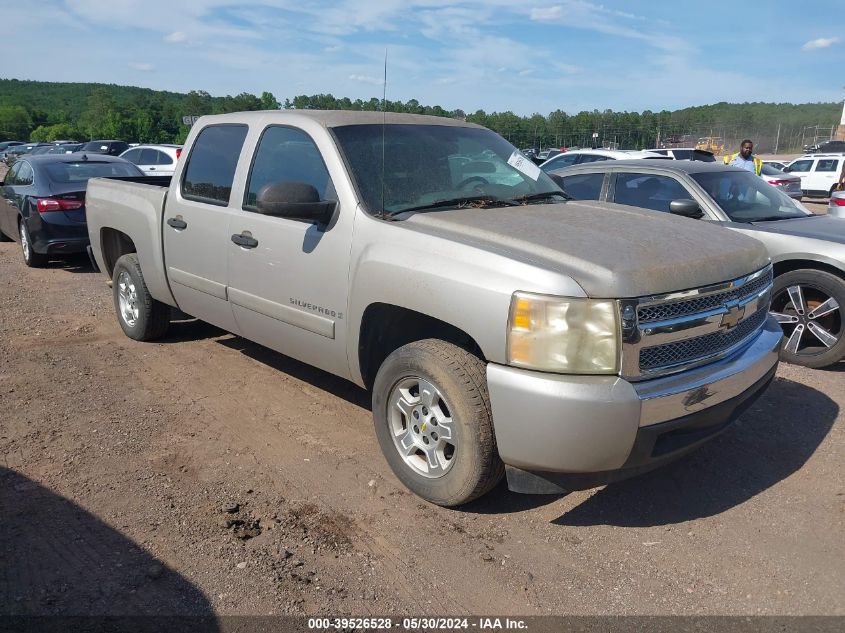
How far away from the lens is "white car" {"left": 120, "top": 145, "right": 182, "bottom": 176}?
17.5m

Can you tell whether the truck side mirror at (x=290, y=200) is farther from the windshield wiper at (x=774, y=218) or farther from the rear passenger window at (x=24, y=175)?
the rear passenger window at (x=24, y=175)

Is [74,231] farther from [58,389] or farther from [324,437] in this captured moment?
[324,437]

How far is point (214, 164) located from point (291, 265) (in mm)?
1372

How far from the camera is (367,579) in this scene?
2.93 meters

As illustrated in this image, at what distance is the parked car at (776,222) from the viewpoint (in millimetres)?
5566

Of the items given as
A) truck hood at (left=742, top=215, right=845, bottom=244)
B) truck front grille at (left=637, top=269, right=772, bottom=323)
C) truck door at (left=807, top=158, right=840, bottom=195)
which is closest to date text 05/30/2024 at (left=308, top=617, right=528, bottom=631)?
truck front grille at (left=637, top=269, right=772, bottom=323)

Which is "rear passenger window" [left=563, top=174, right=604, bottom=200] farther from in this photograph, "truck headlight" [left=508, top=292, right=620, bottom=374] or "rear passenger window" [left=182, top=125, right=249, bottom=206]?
"truck headlight" [left=508, top=292, right=620, bottom=374]

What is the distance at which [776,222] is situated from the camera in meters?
6.12

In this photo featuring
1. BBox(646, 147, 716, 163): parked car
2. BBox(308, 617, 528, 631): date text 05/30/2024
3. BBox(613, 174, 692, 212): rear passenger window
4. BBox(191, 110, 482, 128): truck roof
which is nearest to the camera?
BBox(308, 617, 528, 631): date text 05/30/2024

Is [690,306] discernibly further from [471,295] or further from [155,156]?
[155,156]

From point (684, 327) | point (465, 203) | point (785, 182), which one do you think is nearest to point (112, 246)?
point (465, 203)

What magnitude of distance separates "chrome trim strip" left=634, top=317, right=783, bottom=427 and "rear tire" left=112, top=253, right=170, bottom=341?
Answer: 14.6 ft

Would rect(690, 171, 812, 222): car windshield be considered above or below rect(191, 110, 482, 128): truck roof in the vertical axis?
below

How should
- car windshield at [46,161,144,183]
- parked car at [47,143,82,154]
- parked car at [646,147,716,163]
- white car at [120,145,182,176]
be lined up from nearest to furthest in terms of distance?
car windshield at [46,161,144,183], parked car at [646,147,716,163], white car at [120,145,182,176], parked car at [47,143,82,154]
